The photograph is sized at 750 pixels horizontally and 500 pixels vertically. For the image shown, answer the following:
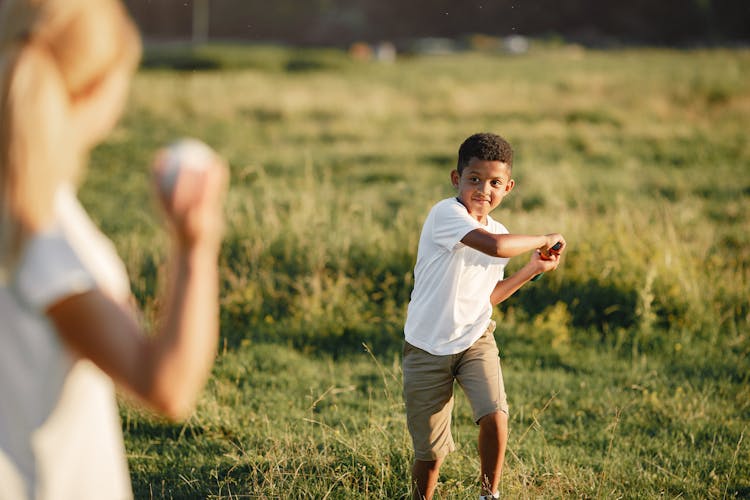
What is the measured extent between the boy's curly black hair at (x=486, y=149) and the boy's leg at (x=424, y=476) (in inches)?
51.3

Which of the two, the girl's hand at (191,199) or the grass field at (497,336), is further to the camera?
the grass field at (497,336)

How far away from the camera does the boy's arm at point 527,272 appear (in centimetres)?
332

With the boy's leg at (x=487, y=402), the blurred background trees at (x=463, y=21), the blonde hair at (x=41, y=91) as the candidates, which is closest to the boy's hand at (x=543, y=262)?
the boy's leg at (x=487, y=402)

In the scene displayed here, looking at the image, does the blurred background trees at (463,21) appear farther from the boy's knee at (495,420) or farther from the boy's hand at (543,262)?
the boy's knee at (495,420)

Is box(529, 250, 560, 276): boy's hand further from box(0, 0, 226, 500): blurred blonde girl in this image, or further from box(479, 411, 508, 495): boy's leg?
box(0, 0, 226, 500): blurred blonde girl

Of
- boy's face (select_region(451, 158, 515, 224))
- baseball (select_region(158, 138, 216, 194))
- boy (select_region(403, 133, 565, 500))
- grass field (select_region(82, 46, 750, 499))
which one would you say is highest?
baseball (select_region(158, 138, 216, 194))

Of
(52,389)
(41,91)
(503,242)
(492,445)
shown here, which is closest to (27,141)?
(41,91)

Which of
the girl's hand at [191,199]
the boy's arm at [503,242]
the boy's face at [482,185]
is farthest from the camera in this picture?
the boy's face at [482,185]

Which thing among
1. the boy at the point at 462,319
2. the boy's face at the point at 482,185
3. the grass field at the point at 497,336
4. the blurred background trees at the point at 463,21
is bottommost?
the grass field at the point at 497,336

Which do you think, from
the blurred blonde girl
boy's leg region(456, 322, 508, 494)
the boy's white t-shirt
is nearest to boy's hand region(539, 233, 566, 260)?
the boy's white t-shirt

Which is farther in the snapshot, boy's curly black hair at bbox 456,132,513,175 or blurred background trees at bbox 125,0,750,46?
blurred background trees at bbox 125,0,750,46

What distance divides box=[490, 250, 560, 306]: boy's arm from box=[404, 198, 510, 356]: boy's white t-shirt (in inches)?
3.1

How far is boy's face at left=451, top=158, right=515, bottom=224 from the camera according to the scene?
134 inches

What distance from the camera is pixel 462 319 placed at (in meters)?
3.35
